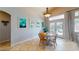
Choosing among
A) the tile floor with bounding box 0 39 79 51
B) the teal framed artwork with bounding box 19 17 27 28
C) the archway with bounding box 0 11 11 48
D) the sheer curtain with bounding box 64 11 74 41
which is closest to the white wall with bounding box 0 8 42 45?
the teal framed artwork with bounding box 19 17 27 28

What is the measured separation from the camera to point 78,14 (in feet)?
12.4

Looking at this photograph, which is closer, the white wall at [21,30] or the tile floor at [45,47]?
the tile floor at [45,47]

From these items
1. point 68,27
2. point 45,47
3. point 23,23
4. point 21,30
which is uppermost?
point 23,23

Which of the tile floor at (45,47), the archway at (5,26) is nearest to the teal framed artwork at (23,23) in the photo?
the tile floor at (45,47)

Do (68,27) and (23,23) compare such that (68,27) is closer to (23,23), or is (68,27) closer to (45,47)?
(45,47)

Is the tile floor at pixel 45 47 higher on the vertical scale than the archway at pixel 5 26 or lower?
lower

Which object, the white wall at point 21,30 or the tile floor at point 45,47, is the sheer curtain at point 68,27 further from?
the white wall at point 21,30

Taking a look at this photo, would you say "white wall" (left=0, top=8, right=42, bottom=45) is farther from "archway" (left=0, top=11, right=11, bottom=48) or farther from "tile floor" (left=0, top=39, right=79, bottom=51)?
"archway" (left=0, top=11, right=11, bottom=48)

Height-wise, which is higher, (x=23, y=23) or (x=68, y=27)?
(x=23, y=23)

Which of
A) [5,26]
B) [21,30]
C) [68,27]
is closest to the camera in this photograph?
[68,27]

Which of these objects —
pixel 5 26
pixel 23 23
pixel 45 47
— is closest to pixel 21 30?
pixel 23 23
